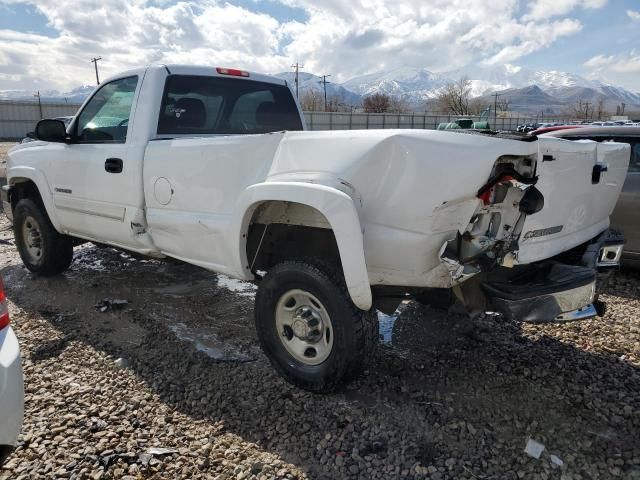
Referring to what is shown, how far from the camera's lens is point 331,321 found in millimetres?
2902

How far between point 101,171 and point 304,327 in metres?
2.33

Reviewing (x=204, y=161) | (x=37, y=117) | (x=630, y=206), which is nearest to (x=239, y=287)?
(x=204, y=161)

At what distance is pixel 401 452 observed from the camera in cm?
260

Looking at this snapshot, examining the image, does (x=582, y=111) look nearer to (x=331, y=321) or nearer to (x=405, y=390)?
(x=405, y=390)

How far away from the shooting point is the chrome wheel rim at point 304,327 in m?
3.04

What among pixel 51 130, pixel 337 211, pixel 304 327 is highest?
pixel 51 130

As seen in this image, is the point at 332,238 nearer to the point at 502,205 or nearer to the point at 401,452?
the point at 502,205

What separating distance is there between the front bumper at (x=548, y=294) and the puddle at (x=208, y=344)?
5.97ft

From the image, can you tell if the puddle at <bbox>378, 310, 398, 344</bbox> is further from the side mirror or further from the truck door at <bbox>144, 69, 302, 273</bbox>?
the side mirror

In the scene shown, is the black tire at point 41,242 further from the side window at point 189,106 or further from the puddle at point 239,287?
the side window at point 189,106

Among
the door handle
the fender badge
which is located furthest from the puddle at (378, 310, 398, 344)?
the door handle

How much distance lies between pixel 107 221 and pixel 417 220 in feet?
9.32

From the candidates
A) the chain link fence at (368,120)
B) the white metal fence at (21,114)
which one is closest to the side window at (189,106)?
the chain link fence at (368,120)

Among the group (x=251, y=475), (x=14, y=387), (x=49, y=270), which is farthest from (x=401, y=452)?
(x=49, y=270)
